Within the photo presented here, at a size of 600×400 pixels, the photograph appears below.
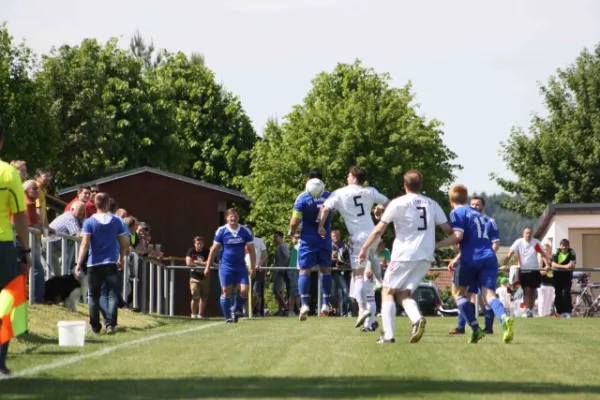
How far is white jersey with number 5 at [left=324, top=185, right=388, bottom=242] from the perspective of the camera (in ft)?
56.9

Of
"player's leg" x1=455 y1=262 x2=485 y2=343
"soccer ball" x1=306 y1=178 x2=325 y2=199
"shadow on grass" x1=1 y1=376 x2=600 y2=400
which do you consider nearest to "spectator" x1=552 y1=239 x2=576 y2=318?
"soccer ball" x1=306 y1=178 x2=325 y2=199

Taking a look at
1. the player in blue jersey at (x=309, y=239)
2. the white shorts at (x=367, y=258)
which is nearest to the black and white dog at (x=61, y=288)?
the player in blue jersey at (x=309, y=239)

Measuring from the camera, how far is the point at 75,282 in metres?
18.8

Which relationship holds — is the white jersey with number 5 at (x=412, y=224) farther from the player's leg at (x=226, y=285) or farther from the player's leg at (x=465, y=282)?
the player's leg at (x=226, y=285)

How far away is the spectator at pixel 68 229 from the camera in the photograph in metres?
19.9

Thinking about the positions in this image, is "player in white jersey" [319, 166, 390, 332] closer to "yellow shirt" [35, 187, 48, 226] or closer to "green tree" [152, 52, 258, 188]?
"yellow shirt" [35, 187, 48, 226]

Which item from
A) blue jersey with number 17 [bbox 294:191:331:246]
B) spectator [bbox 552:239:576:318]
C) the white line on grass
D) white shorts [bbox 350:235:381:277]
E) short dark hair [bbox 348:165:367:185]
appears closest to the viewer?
the white line on grass

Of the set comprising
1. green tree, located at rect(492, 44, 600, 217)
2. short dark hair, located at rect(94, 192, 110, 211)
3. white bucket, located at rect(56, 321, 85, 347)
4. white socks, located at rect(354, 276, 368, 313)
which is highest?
green tree, located at rect(492, 44, 600, 217)

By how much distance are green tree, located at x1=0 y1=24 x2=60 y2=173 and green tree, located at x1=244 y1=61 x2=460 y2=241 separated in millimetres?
14226

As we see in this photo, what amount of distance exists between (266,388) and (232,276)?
40.3 ft

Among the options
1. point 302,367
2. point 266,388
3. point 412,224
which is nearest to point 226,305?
point 412,224

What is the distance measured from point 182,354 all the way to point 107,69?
62410 millimetres

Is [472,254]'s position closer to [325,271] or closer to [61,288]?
[325,271]

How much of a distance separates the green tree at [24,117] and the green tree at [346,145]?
1423 cm
